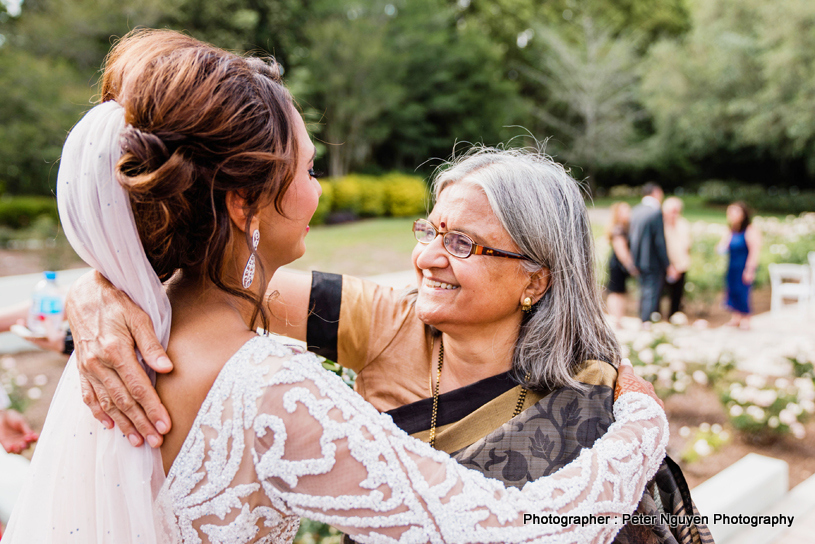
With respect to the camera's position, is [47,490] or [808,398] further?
[808,398]

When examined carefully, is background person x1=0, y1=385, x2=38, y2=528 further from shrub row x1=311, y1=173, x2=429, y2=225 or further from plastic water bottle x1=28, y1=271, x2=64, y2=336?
shrub row x1=311, y1=173, x2=429, y2=225

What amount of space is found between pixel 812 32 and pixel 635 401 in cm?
2734

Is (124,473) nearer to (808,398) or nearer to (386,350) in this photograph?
(386,350)

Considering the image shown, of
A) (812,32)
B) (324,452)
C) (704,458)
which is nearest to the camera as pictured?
(324,452)

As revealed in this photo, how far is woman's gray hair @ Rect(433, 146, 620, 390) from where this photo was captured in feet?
6.06

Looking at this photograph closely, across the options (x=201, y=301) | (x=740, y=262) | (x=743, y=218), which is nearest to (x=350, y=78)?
(x=743, y=218)

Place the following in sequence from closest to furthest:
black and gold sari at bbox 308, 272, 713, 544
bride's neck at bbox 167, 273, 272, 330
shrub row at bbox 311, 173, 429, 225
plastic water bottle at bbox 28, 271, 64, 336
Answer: bride's neck at bbox 167, 273, 272, 330, black and gold sari at bbox 308, 272, 713, 544, plastic water bottle at bbox 28, 271, 64, 336, shrub row at bbox 311, 173, 429, 225

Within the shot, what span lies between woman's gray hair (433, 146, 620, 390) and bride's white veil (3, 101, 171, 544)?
3.46 ft

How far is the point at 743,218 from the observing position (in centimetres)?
903

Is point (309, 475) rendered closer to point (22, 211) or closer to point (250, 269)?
point (250, 269)

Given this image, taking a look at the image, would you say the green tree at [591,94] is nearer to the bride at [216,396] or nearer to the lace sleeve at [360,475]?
the bride at [216,396]

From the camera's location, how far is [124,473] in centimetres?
123

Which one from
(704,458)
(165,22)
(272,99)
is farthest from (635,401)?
(165,22)

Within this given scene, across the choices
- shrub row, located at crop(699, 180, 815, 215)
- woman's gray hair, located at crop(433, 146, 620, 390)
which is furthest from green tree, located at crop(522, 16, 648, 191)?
woman's gray hair, located at crop(433, 146, 620, 390)
